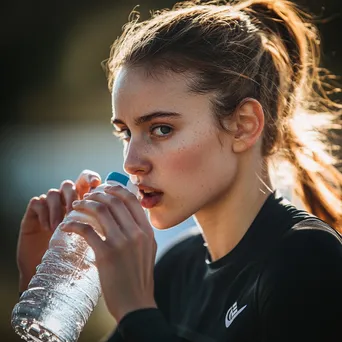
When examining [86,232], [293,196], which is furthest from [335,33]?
[86,232]

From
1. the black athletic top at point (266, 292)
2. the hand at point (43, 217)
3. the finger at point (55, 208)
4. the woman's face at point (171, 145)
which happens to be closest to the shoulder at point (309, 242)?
the black athletic top at point (266, 292)

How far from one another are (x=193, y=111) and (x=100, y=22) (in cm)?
630

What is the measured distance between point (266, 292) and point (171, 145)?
0.57m

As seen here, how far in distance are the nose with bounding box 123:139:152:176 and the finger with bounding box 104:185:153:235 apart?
23 centimetres

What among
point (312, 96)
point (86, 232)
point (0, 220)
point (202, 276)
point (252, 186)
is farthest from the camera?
point (0, 220)

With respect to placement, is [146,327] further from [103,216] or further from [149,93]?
[149,93]

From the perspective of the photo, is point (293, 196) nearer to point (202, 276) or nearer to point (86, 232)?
point (202, 276)

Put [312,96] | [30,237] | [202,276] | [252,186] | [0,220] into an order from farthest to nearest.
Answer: [0,220]
[312,96]
[30,237]
[202,276]
[252,186]

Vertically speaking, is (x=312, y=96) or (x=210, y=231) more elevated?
(x=312, y=96)

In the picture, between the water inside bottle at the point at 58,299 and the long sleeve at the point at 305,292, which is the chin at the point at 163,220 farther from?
the long sleeve at the point at 305,292

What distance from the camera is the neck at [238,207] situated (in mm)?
2865

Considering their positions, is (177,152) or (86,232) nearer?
(86,232)

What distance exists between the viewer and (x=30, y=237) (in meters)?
3.28

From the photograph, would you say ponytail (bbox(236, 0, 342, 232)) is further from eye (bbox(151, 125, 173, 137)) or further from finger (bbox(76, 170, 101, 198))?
finger (bbox(76, 170, 101, 198))
